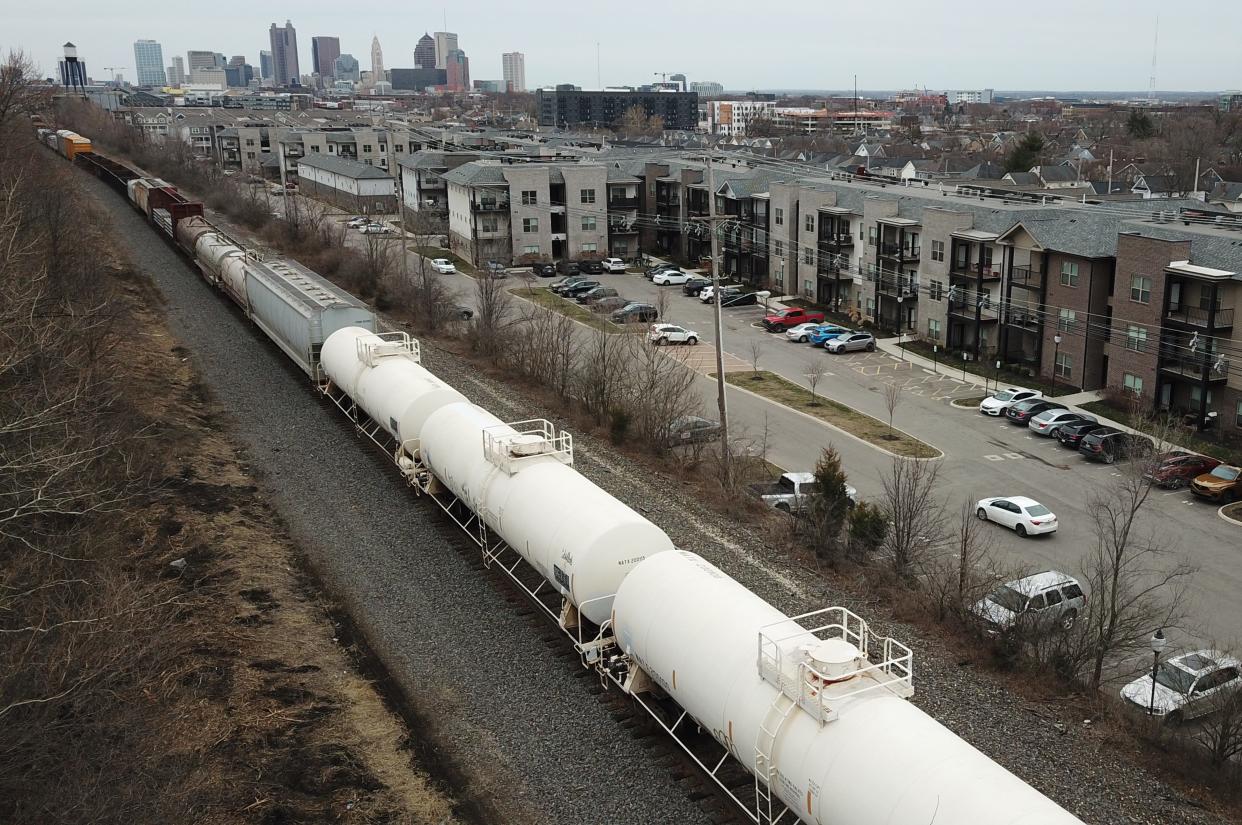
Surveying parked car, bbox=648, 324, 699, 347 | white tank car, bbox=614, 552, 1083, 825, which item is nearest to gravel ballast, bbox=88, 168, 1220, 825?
white tank car, bbox=614, 552, 1083, 825

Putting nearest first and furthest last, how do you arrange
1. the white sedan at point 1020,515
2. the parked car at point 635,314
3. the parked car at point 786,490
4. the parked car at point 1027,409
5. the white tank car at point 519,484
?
the white tank car at point 519,484 < the parked car at point 786,490 < the white sedan at point 1020,515 < the parked car at point 1027,409 < the parked car at point 635,314

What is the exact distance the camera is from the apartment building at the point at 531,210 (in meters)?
69.3

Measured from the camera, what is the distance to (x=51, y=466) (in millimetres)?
14820

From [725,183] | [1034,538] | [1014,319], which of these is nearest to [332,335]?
[1034,538]

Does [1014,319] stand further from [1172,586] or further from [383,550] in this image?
[383,550]

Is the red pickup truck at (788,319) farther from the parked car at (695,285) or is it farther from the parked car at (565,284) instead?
the parked car at (565,284)

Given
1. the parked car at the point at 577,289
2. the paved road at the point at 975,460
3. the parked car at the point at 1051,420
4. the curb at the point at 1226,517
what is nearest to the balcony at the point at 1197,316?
the parked car at the point at 1051,420

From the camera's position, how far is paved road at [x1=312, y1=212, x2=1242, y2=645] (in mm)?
26828

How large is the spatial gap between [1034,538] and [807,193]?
116ft

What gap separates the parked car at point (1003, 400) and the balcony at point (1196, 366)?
15.2ft

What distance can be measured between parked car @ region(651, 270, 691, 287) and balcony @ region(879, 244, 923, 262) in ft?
48.8

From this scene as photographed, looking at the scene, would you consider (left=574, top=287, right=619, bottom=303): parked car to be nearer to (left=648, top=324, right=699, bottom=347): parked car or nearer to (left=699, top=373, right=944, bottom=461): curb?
(left=648, top=324, right=699, bottom=347): parked car

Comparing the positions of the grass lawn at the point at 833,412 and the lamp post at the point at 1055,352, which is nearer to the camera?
the grass lawn at the point at 833,412

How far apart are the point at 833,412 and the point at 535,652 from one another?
81.2 ft
